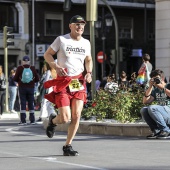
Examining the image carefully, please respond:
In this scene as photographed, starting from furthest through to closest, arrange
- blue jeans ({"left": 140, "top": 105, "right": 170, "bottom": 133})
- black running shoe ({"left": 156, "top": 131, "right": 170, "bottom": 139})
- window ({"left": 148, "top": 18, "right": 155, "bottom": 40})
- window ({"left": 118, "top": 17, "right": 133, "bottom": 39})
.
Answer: window ({"left": 148, "top": 18, "right": 155, "bottom": 40}) → window ({"left": 118, "top": 17, "right": 133, "bottom": 39}) → blue jeans ({"left": 140, "top": 105, "right": 170, "bottom": 133}) → black running shoe ({"left": 156, "top": 131, "right": 170, "bottom": 139})

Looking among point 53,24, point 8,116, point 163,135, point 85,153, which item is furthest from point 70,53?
point 53,24

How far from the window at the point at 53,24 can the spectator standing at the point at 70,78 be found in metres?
Answer: 40.1

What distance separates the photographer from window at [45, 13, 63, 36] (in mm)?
51094

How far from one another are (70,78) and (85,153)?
Result: 1287 millimetres

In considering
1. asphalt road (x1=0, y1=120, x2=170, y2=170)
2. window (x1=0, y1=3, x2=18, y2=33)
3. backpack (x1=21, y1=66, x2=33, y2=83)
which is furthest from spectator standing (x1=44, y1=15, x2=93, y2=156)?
window (x1=0, y1=3, x2=18, y2=33)

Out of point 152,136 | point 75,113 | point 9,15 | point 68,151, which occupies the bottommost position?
point 152,136

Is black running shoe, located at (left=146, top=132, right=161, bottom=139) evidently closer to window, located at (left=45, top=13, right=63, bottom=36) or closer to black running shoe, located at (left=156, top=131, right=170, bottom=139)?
black running shoe, located at (left=156, top=131, right=170, bottom=139)

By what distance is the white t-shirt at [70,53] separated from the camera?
10.6 m

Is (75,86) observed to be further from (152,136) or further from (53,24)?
(53,24)

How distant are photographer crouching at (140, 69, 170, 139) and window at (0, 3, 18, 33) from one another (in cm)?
3548

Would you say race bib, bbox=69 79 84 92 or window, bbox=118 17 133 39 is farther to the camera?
window, bbox=118 17 133 39

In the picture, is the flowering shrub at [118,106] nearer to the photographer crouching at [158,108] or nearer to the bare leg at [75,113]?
the photographer crouching at [158,108]

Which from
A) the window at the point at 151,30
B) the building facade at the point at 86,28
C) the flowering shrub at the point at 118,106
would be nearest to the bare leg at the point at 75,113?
the flowering shrub at the point at 118,106

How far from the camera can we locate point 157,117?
13781mm
